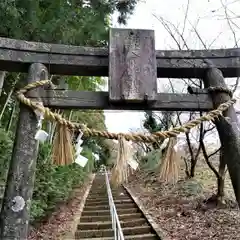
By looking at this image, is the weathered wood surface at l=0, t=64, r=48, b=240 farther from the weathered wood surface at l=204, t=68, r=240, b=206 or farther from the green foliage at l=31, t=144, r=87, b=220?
the green foliage at l=31, t=144, r=87, b=220

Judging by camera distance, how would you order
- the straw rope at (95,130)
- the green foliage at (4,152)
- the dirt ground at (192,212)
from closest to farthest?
the straw rope at (95,130), the green foliage at (4,152), the dirt ground at (192,212)

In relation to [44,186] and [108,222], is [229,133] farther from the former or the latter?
[108,222]

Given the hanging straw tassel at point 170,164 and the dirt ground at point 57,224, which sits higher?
the hanging straw tassel at point 170,164

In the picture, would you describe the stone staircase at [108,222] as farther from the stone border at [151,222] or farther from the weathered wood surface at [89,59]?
the weathered wood surface at [89,59]

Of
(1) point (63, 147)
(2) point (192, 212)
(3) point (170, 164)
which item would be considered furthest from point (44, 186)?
(3) point (170, 164)

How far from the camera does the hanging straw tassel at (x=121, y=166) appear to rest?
206 centimetres

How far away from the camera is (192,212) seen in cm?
→ 570

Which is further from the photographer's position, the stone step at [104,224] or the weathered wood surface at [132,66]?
the stone step at [104,224]

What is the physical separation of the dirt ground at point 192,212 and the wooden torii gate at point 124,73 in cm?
270

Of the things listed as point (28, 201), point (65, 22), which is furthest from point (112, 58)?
point (65, 22)

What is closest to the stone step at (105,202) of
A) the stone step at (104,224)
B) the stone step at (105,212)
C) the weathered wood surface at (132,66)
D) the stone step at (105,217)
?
the stone step at (105,212)

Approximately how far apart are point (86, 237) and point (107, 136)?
3.87m

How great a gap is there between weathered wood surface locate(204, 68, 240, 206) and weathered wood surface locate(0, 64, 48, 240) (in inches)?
52.1

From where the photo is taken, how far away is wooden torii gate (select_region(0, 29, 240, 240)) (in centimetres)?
220
